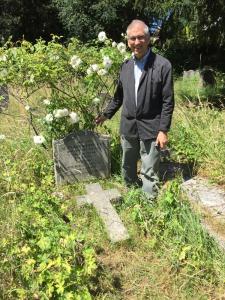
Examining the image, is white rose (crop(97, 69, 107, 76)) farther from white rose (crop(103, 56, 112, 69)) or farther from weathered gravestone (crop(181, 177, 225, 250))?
weathered gravestone (crop(181, 177, 225, 250))

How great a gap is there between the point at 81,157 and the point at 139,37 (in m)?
1.88

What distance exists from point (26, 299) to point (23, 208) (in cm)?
93

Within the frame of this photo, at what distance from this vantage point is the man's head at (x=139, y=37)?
161 inches

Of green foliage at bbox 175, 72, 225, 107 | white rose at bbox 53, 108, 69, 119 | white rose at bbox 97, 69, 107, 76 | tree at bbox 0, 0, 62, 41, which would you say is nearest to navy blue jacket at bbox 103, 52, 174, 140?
white rose at bbox 97, 69, 107, 76

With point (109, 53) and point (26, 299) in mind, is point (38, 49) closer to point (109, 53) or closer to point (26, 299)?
point (109, 53)

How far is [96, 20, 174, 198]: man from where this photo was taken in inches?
165

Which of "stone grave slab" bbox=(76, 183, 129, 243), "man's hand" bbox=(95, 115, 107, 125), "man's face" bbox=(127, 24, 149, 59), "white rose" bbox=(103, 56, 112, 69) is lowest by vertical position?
"stone grave slab" bbox=(76, 183, 129, 243)

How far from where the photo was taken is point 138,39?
4117 mm

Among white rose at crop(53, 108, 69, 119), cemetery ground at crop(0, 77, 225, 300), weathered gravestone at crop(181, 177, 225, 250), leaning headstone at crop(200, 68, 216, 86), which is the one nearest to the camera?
cemetery ground at crop(0, 77, 225, 300)

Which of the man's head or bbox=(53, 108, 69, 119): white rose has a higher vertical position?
the man's head

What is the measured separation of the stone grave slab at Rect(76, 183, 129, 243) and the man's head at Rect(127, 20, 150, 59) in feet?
5.12

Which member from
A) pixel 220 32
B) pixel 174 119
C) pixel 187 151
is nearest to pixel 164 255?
pixel 187 151

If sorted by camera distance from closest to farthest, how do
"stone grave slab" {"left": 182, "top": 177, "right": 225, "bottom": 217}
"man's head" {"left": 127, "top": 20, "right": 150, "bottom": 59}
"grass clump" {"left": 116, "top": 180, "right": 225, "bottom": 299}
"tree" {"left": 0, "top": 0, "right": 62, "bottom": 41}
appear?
1. "grass clump" {"left": 116, "top": 180, "right": 225, "bottom": 299}
2. "man's head" {"left": 127, "top": 20, "right": 150, "bottom": 59}
3. "stone grave slab" {"left": 182, "top": 177, "right": 225, "bottom": 217}
4. "tree" {"left": 0, "top": 0, "right": 62, "bottom": 41}

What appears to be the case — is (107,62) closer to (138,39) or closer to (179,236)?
(138,39)
